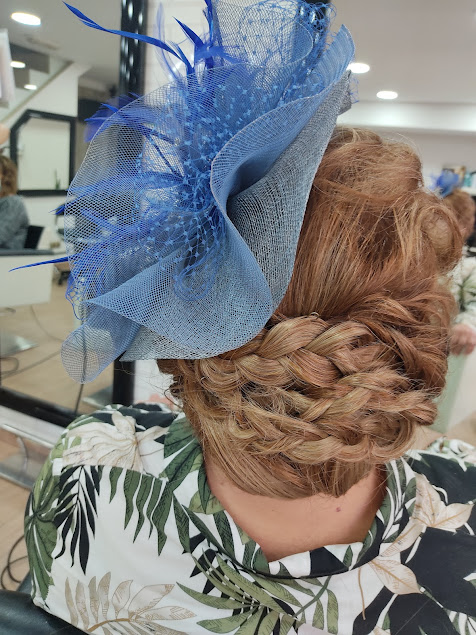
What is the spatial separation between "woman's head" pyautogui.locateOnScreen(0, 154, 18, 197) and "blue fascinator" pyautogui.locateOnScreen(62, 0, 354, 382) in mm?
1421

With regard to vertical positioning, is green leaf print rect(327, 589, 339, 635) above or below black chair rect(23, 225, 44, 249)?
below

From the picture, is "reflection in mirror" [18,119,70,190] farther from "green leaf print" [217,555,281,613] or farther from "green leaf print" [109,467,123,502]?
"green leaf print" [217,555,281,613]

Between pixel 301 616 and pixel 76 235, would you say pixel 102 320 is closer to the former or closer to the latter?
pixel 76 235

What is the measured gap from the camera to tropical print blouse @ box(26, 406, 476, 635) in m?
0.46

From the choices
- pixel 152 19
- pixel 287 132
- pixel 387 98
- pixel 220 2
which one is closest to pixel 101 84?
pixel 152 19

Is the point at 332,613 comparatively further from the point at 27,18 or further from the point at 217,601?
the point at 27,18

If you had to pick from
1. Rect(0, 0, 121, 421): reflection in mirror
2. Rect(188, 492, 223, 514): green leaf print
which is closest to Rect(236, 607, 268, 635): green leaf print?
Rect(188, 492, 223, 514): green leaf print

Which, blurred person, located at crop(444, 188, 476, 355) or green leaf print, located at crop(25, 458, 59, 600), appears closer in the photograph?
green leaf print, located at crop(25, 458, 59, 600)

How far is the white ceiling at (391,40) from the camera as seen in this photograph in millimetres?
1172

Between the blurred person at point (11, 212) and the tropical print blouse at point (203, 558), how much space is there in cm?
133

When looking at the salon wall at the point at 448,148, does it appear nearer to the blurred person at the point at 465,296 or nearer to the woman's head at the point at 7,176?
the blurred person at the point at 465,296

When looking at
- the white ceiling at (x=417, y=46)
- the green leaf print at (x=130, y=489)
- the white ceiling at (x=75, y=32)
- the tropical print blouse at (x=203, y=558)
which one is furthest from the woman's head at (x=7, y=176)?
the green leaf print at (x=130, y=489)

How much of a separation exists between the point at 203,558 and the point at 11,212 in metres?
1.63

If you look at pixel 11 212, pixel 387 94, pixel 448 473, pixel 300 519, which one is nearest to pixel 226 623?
pixel 300 519
